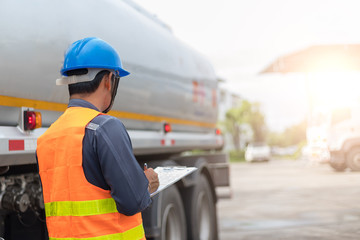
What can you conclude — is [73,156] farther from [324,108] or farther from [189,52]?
[324,108]

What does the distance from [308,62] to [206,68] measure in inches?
1030

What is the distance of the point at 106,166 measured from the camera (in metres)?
2.37

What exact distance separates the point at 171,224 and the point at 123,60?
2.05 meters

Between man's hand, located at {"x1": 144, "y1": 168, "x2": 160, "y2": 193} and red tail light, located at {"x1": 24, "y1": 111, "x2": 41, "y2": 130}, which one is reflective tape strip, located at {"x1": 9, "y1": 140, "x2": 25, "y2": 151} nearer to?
red tail light, located at {"x1": 24, "y1": 111, "x2": 41, "y2": 130}

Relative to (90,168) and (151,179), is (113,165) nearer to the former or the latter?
(90,168)

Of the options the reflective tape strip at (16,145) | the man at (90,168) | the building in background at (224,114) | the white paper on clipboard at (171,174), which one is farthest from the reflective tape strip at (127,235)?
the building in background at (224,114)

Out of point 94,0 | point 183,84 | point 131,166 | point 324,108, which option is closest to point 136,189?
point 131,166

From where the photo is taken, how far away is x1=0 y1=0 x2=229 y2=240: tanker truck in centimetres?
377

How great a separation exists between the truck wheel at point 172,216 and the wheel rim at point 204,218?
35.9 inches

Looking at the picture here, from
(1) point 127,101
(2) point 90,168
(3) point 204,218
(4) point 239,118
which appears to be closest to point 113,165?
(2) point 90,168

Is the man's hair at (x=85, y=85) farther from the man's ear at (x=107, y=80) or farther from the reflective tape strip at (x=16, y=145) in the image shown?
the reflective tape strip at (x=16, y=145)

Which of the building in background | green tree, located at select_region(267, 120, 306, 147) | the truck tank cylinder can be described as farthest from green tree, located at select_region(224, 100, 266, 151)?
the truck tank cylinder

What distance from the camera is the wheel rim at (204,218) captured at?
24.6ft

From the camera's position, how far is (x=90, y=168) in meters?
2.42
